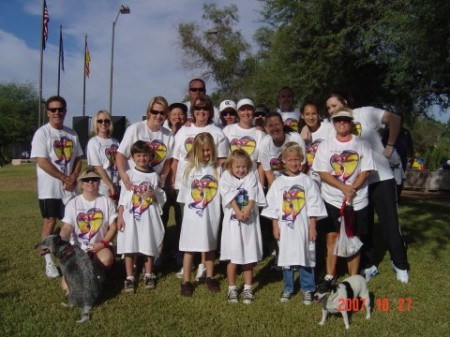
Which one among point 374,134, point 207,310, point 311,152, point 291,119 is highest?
point 291,119

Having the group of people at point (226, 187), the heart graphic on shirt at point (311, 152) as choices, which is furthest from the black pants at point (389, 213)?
the heart graphic on shirt at point (311, 152)

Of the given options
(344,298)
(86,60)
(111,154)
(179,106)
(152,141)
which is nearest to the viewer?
(344,298)

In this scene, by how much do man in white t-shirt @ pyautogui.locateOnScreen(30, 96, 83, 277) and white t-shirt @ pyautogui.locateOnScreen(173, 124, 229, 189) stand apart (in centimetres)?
136

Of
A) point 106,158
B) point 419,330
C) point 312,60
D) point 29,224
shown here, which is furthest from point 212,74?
point 419,330

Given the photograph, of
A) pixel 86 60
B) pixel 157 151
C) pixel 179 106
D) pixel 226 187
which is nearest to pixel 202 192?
pixel 226 187

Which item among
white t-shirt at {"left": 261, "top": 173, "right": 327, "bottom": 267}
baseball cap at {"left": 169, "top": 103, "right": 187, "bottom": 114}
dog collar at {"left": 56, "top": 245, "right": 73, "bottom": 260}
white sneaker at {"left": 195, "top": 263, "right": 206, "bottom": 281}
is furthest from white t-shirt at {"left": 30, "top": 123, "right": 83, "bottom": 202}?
white t-shirt at {"left": 261, "top": 173, "right": 327, "bottom": 267}

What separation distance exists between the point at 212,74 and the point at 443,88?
21633 mm

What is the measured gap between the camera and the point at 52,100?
5.59m

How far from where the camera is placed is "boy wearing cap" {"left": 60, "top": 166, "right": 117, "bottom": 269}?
5070 millimetres

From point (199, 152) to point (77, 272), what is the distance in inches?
70.9

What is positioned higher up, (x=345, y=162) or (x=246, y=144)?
(x=246, y=144)

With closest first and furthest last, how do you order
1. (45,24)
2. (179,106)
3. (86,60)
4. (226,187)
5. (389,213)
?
(226,187) < (389,213) < (179,106) < (45,24) < (86,60)

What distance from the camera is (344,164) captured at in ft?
16.3

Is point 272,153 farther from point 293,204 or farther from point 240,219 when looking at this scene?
point 240,219
